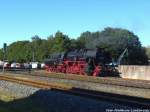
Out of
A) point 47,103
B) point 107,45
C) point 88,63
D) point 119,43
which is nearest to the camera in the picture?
point 47,103

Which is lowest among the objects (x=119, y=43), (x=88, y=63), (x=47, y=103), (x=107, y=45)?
(x=47, y=103)

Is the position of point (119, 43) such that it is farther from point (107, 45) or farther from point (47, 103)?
point (47, 103)

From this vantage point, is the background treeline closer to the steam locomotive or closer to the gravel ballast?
the steam locomotive

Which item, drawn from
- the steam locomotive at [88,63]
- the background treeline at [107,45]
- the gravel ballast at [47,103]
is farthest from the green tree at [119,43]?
the gravel ballast at [47,103]

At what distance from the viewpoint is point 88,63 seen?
44969 millimetres

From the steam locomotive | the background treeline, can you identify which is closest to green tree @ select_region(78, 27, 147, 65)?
the background treeline

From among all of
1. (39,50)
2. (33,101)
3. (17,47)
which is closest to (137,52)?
(39,50)

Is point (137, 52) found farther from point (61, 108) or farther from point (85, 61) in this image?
point (61, 108)

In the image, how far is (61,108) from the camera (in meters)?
16.0

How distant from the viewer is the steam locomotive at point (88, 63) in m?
44.7

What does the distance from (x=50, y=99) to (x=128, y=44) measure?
7427 centimetres

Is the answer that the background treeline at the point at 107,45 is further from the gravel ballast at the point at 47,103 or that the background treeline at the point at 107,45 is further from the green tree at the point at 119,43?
the gravel ballast at the point at 47,103

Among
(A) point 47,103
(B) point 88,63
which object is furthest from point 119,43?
(A) point 47,103

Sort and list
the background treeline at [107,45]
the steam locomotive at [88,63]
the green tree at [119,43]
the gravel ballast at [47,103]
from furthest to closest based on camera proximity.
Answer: the background treeline at [107,45] < the green tree at [119,43] < the steam locomotive at [88,63] < the gravel ballast at [47,103]
